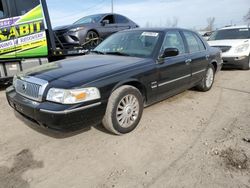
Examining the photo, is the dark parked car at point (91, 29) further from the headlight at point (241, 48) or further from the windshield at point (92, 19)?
the headlight at point (241, 48)

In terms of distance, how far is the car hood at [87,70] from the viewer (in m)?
2.99

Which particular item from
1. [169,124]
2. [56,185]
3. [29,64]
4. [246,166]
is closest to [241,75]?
[169,124]

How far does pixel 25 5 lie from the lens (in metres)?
5.82

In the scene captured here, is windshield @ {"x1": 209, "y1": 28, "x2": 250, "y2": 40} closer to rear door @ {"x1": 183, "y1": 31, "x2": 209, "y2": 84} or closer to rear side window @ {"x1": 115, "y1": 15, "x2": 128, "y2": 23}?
rear side window @ {"x1": 115, "y1": 15, "x2": 128, "y2": 23}

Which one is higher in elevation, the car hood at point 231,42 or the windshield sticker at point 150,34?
the windshield sticker at point 150,34

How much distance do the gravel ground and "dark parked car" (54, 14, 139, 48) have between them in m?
3.95

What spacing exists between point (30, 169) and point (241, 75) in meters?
7.36

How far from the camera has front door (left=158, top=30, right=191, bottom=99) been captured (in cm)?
404

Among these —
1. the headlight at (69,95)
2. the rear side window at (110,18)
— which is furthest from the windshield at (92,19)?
the headlight at (69,95)

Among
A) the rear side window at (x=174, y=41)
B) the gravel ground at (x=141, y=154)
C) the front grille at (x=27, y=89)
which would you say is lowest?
the gravel ground at (x=141, y=154)

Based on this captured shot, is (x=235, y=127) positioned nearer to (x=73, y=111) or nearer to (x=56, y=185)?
(x=73, y=111)

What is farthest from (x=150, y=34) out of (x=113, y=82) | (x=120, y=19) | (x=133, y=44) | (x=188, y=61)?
(x=120, y=19)

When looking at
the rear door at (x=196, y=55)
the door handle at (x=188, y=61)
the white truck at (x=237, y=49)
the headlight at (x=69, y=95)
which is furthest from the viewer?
the white truck at (x=237, y=49)

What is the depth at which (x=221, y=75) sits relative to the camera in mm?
7871
